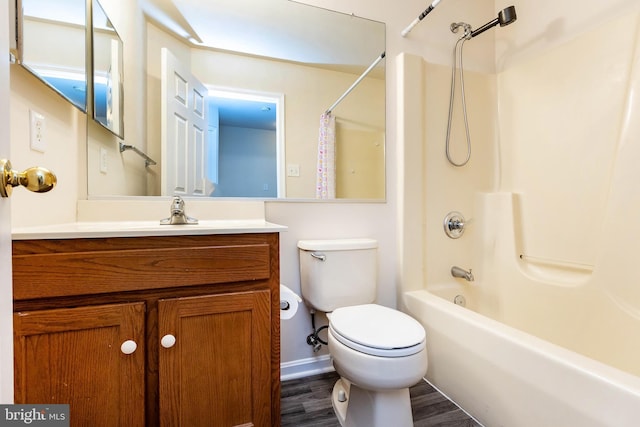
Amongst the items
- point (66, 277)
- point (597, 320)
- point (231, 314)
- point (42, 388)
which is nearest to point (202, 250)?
point (231, 314)

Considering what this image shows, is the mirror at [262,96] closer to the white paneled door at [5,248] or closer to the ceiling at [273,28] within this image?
the ceiling at [273,28]

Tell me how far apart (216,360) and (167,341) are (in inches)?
6.6

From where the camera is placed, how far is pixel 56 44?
102 cm

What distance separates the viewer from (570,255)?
1.49 m

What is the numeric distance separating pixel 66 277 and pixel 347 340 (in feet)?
2.91

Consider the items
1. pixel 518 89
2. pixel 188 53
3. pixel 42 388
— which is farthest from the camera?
pixel 518 89

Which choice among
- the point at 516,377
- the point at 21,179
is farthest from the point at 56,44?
the point at 516,377

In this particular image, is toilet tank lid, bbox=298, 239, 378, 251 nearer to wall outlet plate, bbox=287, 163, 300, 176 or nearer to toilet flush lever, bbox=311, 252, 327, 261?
toilet flush lever, bbox=311, 252, 327, 261

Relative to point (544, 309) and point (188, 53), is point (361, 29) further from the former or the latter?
point (544, 309)

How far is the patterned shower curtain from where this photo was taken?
5.37 feet

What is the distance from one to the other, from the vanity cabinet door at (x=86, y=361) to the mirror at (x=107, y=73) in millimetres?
849

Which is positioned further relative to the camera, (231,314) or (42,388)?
(231,314)

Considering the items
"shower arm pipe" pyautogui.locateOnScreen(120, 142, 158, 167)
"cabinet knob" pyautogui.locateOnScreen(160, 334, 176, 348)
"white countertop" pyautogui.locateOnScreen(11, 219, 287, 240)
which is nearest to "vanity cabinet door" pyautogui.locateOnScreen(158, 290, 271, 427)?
"cabinet knob" pyautogui.locateOnScreen(160, 334, 176, 348)

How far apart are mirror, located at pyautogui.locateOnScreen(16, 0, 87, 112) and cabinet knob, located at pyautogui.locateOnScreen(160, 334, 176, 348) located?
929mm
